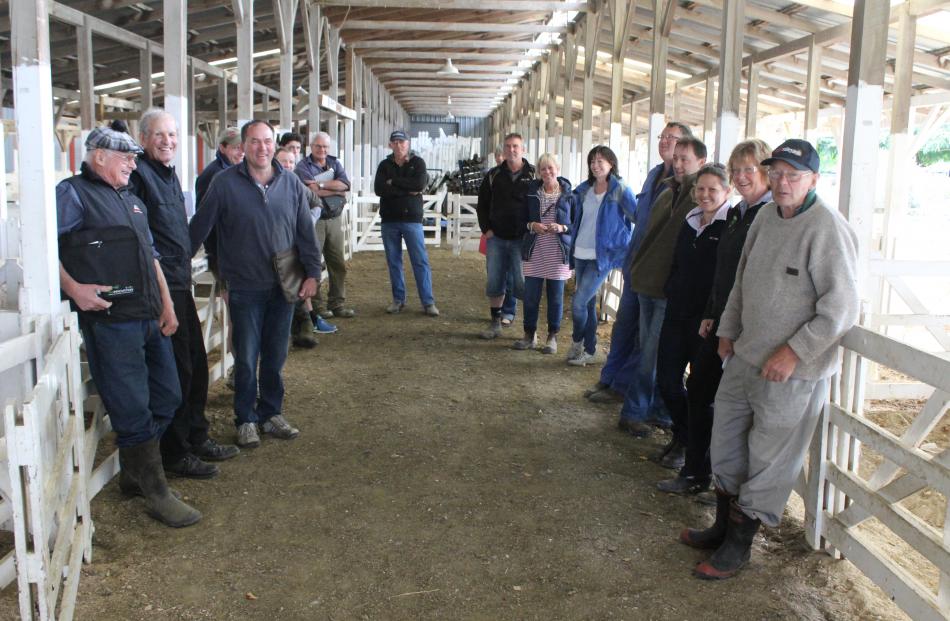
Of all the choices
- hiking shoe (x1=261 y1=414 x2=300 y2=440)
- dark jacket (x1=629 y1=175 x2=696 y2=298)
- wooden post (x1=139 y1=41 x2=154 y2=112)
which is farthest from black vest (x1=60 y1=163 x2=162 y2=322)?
wooden post (x1=139 y1=41 x2=154 y2=112)

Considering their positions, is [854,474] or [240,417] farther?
[240,417]

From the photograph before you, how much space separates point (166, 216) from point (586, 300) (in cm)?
348

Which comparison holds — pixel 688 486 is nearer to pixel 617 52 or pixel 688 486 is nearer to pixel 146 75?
pixel 617 52

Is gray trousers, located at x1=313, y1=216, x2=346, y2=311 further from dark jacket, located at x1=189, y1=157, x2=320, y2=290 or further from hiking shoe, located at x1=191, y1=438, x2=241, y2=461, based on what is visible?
hiking shoe, located at x1=191, y1=438, x2=241, y2=461

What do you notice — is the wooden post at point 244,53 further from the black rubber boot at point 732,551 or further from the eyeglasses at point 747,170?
the black rubber boot at point 732,551

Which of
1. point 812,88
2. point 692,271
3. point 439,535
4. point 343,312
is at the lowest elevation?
point 439,535

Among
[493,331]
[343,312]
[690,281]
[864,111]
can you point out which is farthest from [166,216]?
[343,312]

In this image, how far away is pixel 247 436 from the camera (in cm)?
466

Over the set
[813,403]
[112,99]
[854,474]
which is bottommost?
[854,474]

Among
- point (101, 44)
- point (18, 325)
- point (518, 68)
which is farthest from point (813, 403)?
point (518, 68)

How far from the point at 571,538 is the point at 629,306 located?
204 cm

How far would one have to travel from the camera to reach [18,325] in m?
3.01

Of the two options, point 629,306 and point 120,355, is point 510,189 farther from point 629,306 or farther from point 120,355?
point 120,355

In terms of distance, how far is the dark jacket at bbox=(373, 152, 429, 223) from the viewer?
8234 millimetres
